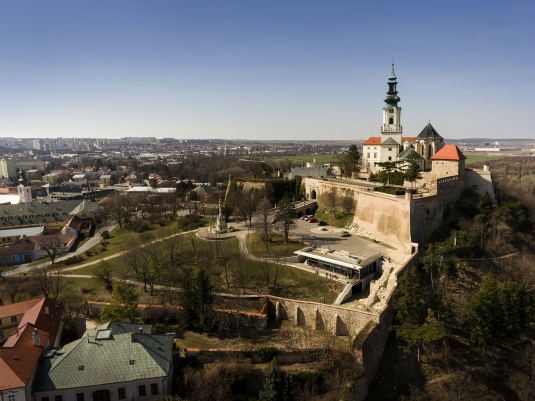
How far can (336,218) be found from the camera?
41.8 metres

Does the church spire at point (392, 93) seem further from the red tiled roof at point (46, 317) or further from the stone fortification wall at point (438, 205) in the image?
the red tiled roof at point (46, 317)

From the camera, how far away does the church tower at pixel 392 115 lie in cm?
5234

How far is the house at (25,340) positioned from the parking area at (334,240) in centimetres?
2111

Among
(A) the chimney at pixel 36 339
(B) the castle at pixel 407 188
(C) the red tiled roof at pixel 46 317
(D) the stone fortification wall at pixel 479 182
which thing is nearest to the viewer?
(A) the chimney at pixel 36 339

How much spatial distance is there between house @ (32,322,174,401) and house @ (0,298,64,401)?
0.71 meters

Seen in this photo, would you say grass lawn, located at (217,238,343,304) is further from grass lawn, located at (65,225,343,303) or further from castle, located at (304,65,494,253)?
castle, located at (304,65,494,253)

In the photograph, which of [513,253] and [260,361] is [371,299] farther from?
[513,253]

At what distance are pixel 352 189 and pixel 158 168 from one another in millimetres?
98007

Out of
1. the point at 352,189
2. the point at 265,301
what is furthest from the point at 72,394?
the point at 352,189

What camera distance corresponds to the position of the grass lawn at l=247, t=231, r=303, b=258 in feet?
108

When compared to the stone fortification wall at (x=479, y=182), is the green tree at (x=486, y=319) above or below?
below

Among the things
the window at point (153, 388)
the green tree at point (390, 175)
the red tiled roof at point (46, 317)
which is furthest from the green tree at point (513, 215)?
the red tiled roof at point (46, 317)

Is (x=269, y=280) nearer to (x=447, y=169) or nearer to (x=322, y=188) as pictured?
(x=322, y=188)

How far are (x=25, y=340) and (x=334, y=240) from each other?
25.3 metres
